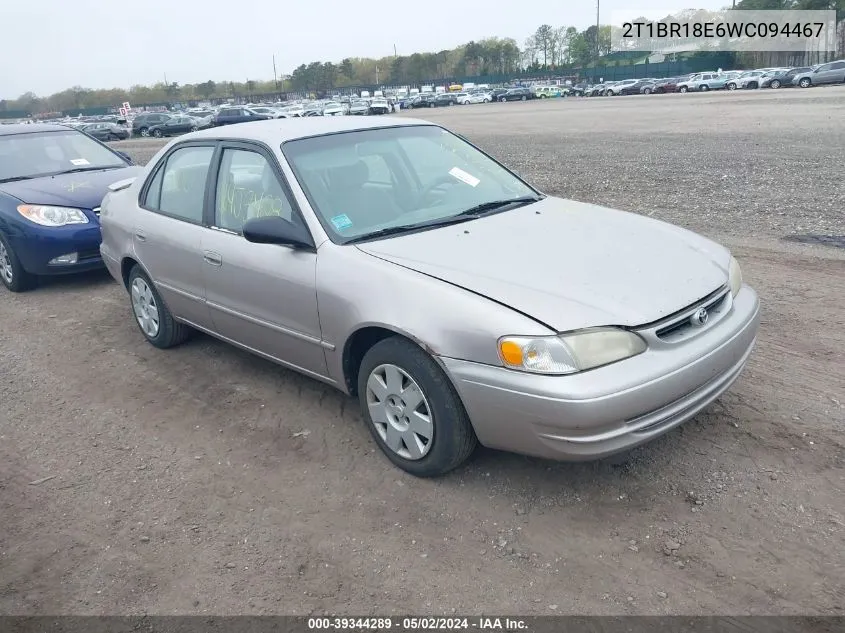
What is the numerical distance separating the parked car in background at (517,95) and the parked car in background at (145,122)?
1370 inches

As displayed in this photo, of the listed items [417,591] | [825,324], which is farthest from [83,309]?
[825,324]

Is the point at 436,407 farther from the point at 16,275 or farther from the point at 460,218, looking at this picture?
the point at 16,275

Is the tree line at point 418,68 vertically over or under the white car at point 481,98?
over

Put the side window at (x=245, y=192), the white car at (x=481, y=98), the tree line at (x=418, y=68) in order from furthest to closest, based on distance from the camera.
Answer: the tree line at (x=418, y=68) → the white car at (x=481, y=98) → the side window at (x=245, y=192)

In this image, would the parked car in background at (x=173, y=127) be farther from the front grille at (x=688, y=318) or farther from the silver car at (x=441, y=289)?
the front grille at (x=688, y=318)

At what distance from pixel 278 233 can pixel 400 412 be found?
3.69 ft

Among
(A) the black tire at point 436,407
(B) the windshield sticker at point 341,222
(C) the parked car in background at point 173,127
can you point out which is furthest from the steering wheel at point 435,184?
(C) the parked car in background at point 173,127

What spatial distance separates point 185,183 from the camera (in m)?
4.81

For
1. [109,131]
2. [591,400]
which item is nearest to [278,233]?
[591,400]

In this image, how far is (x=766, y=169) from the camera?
11625 millimetres

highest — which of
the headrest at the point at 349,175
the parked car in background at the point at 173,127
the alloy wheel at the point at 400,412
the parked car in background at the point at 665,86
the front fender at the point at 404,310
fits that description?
the parked car in background at the point at 665,86

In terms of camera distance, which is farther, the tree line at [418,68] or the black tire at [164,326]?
the tree line at [418,68]

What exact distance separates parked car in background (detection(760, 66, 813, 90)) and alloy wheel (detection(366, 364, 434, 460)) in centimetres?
5081

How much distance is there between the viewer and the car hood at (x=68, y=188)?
7.10 meters
